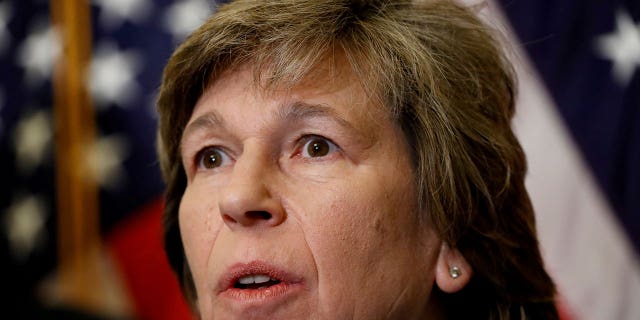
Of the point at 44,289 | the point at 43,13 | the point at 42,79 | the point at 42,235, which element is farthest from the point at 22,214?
the point at 43,13

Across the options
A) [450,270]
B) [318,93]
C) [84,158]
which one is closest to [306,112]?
[318,93]

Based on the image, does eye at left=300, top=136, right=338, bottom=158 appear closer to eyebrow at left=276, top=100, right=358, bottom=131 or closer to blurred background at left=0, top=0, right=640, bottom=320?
eyebrow at left=276, top=100, right=358, bottom=131

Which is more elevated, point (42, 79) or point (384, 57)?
point (42, 79)

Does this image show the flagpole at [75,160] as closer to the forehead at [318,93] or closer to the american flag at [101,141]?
the american flag at [101,141]

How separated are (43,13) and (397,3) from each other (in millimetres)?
1704

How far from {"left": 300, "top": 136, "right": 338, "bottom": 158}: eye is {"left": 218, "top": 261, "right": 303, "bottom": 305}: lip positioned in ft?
0.64

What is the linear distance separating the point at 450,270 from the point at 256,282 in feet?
1.15

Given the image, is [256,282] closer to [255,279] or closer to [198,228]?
[255,279]

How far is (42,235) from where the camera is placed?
8.79ft

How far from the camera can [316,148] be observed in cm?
123

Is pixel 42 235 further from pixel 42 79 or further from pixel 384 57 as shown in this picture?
pixel 384 57

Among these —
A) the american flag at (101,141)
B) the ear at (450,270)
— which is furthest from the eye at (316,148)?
the american flag at (101,141)

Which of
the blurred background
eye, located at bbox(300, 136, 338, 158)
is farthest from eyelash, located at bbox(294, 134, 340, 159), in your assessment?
the blurred background

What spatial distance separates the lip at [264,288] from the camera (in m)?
1.14
